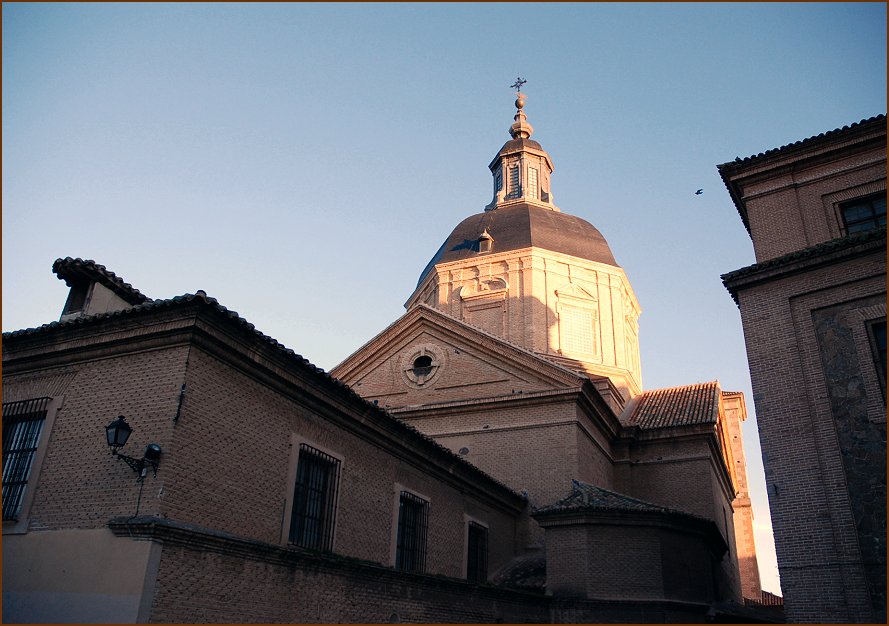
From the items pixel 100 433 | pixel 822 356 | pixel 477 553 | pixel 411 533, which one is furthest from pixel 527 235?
pixel 100 433

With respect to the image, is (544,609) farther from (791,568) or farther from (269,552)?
(269,552)

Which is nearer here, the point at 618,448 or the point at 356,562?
the point at 356,562

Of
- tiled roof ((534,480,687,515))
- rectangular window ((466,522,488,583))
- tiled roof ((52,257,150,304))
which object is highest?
tiled roof ((52,257,150,304))

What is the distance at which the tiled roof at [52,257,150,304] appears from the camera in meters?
12.5

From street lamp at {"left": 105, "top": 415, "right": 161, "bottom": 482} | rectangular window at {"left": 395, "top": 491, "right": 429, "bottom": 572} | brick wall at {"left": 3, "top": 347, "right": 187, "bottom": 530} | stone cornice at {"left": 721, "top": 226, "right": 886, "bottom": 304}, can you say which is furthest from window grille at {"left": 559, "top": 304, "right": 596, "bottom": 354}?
street lamp at {"left": 105, "top": 415, "right": 161, "bottom": 482}

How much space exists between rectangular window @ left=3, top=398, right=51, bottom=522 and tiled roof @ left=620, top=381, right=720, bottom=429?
1726cm

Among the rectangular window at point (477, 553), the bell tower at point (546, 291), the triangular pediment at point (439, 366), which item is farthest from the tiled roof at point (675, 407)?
the rectangular window at point (477, 553)

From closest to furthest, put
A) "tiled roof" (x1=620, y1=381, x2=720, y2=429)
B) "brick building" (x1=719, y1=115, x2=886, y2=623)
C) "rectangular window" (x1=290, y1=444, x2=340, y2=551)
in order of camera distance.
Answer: "brick building" (x1=719, y1=115, x2=886, y2=623)
"rectangular window" (x1=290, y1=444, x2=340, y2=551)
"tiled roof" (x1=620, y1=381, x2=720, y2=429)

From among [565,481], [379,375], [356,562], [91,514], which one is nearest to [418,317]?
[379,375]

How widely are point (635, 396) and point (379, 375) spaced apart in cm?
1014

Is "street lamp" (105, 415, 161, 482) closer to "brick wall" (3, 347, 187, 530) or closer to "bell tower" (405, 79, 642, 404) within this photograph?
"brick wall" (3, 347, 187, 530)

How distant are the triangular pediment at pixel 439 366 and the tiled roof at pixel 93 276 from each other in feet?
35.5

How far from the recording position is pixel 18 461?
10.8m

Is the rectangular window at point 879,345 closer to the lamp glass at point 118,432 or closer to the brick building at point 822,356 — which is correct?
the brick building at point 822,356
